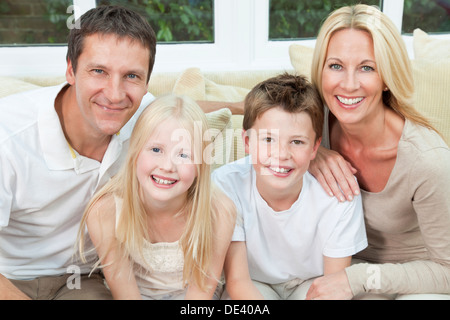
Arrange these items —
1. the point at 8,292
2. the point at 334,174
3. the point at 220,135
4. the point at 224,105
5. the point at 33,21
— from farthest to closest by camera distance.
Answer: the point at 33,21 < the point at 224,105 < the point at 220,135 < the point at 334,174 < the point at 8,292

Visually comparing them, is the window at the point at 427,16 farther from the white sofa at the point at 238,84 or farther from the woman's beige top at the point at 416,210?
the woman's beige top at the point at 416,210

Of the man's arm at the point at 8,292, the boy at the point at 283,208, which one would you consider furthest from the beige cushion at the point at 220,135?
the man's arm at the point at 8,292

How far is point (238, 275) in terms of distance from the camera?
1.30 meters

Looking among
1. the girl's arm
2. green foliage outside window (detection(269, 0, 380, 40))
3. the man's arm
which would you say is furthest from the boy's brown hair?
green foliage outside window (detection(269, 0, 380, 40))

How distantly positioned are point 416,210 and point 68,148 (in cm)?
92

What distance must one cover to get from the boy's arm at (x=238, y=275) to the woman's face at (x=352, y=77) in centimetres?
44

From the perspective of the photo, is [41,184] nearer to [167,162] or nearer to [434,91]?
[167,162]

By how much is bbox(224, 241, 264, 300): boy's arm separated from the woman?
15 centimetres

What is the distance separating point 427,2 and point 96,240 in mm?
1917

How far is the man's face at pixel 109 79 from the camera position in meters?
1.20

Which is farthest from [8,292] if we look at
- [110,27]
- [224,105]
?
[224,105]

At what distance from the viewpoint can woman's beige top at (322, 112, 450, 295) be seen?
1.28 metres

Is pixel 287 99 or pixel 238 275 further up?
pixel 287 99

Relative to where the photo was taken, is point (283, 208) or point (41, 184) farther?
point (283, 208)
